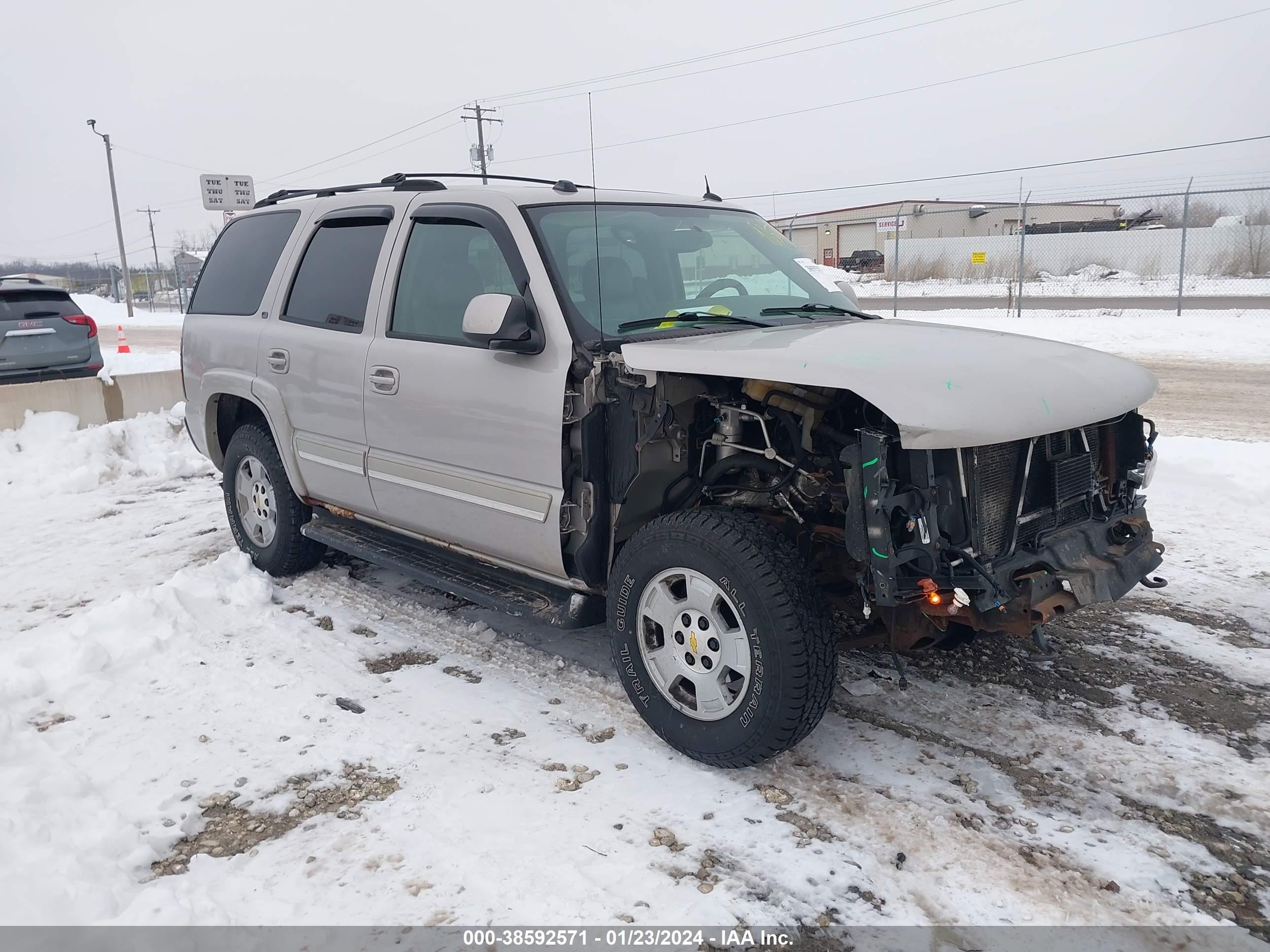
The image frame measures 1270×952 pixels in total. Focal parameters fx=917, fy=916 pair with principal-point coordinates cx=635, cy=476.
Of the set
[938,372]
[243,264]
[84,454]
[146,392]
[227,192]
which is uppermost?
[227,192]

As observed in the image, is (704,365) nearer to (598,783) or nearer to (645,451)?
(645,451)

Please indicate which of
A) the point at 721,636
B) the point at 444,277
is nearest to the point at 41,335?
the point at 444,277

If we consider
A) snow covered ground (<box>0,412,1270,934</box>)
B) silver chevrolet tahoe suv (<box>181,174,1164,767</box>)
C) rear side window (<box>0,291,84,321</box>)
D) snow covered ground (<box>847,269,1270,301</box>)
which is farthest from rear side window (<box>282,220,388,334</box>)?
snow covered ground (<box>847,269,1270,301</box>)

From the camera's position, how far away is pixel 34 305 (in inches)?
430

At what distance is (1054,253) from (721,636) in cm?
3933

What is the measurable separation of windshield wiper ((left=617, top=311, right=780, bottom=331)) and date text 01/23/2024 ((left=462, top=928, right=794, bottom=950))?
2236mm

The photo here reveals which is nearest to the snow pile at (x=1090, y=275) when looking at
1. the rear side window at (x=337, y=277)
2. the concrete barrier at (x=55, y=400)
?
the concrete barrier at (x=55, y=400)

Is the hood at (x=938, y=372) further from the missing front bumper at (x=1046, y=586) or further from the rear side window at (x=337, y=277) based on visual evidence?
the rear side window at (x=337, y=277)

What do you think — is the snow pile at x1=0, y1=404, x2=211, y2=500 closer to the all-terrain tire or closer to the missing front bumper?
the all-terrain tire

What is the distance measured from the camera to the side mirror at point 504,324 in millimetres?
3441

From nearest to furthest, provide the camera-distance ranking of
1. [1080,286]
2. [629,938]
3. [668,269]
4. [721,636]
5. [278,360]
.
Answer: [629,938]
[721,636]
[668,269]
[278,360]
[1080,286]

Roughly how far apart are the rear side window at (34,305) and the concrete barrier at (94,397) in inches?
75.6

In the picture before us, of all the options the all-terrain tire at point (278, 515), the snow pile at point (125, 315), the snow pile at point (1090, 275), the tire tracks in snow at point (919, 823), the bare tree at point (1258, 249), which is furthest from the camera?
the snow pile at point (1090, 275)

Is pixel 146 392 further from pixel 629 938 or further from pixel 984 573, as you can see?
pixel 984 573
